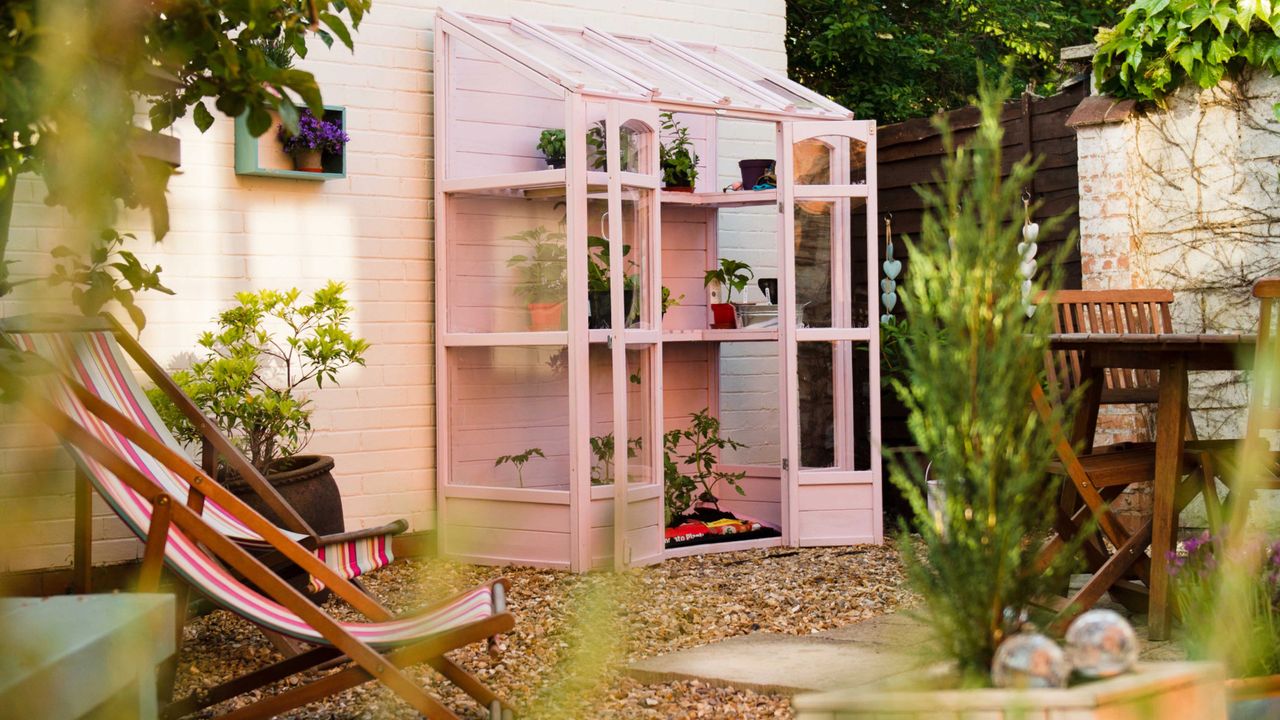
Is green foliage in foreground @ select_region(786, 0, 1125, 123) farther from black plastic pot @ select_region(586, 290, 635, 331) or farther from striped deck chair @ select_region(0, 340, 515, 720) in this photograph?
striped deck chair @ select_region(0, 340, 515, 720)

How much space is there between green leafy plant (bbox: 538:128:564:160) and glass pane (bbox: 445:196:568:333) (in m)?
0.22

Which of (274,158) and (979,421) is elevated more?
(274,158)

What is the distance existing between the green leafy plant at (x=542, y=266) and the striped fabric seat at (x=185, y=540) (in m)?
1.92

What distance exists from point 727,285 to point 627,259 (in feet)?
3.41

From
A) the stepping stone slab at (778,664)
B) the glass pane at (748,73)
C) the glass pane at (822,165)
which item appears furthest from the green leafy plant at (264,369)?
the glass pane at (748,73)

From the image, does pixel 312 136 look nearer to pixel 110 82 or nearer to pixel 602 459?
pixel 602 459

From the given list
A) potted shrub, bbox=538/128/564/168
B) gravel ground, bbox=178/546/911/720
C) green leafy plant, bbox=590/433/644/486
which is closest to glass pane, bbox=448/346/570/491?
green leafy plant, bbox=590/433/644/486

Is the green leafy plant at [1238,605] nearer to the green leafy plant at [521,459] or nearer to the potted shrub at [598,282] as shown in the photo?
the potted shrub at [598,282]

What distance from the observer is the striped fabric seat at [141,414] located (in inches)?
136

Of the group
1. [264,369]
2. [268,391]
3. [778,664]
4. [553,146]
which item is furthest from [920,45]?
[778,664]

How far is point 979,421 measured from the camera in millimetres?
1430

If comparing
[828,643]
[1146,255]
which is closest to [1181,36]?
[1146,255]

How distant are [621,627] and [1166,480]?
173cm

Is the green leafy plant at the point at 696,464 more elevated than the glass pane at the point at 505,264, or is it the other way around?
the glass pane at the point at 505,264
